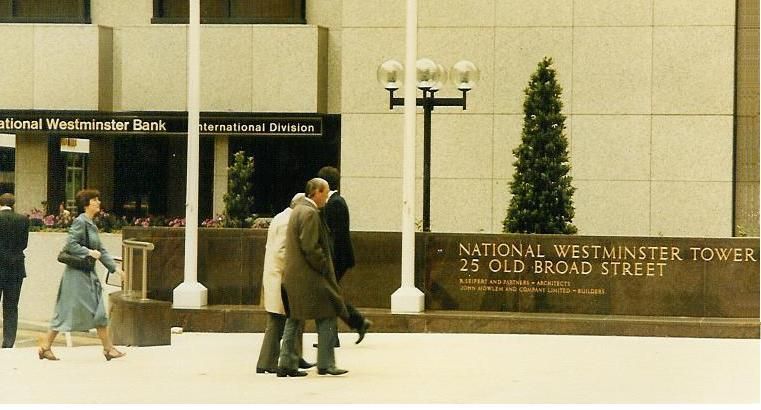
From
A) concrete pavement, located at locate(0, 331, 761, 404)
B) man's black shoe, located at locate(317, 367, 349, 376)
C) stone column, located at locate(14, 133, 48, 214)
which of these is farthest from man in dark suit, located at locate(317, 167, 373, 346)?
stone column, located at locate(14, 133, 48, 214)

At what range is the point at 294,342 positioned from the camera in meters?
13.5

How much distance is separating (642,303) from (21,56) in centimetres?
1515

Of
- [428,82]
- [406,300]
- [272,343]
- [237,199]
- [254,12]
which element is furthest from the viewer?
[254,12]

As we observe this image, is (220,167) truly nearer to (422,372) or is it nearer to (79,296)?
(79,296)

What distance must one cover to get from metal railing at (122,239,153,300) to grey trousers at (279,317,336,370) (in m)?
5.34

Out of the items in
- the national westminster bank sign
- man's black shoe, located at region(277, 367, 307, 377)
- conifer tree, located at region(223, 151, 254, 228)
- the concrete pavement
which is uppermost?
the national westminster bank sign

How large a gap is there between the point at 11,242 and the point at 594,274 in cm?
772

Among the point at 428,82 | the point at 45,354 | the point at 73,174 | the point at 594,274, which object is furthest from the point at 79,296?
the point at 73,174

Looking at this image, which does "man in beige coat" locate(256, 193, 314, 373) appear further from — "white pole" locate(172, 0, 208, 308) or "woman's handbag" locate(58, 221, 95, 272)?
"white pole" locate(172, 0, 208, 308)

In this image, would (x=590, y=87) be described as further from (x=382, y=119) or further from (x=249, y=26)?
(x=249, y=26)

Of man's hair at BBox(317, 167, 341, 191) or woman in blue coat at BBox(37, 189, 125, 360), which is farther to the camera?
man's hair at BBox(317, 167, 341, 191)

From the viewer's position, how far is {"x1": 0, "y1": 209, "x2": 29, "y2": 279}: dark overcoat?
61.3 ft

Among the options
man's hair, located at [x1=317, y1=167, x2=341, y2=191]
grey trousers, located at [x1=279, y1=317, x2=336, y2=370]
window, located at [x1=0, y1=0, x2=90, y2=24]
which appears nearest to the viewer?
grey trousers, located at [x1=279, y1=317, x2=336, y2=370]

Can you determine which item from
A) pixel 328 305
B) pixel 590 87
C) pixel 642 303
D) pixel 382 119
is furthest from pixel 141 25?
pixel 328 305
